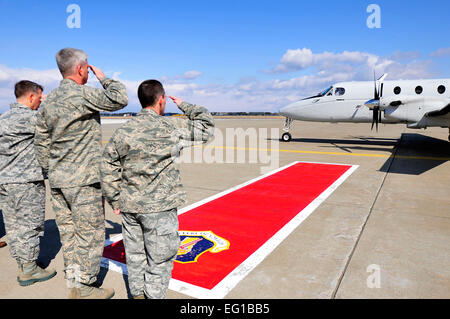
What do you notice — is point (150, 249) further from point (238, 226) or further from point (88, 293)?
point (238, 226)

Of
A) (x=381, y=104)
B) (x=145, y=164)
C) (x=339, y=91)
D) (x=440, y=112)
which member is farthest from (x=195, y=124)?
(x=339, y=91)

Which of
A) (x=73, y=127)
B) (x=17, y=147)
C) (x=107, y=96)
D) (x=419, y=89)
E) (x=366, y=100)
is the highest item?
(x=419, y=89)

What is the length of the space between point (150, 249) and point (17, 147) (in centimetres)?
232

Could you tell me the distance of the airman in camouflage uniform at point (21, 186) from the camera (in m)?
3.47

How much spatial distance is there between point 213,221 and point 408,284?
3.23m

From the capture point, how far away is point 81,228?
3.05 m

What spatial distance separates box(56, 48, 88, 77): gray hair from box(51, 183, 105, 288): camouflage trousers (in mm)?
1243

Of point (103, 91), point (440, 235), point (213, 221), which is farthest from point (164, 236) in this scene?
point (440, 235)

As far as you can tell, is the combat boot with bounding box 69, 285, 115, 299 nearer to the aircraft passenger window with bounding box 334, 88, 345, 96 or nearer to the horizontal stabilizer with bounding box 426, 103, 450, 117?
the horizontal stabilizer with bounding box 426, 103, 450, 117

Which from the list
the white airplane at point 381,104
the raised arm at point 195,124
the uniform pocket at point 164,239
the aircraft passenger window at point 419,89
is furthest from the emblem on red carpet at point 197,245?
the aircraft passenger window at point 419,89

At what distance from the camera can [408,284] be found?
343cm

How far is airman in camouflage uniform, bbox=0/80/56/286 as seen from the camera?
11.4 feet

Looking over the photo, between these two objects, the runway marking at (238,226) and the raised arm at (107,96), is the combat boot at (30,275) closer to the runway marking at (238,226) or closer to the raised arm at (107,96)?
the runway marking at (238,226)
